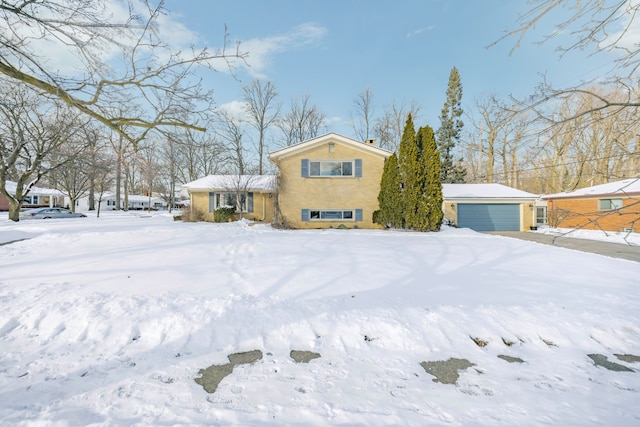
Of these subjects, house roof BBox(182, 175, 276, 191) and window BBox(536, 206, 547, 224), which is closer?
house roof BBox(182, 175, 276, 191)

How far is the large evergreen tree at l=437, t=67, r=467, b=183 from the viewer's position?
28.5 metres

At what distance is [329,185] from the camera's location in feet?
52.7

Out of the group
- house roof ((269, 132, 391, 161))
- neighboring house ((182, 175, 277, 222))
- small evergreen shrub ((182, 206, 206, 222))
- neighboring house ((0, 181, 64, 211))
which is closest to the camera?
house roof ((269, 132, 391, 161))

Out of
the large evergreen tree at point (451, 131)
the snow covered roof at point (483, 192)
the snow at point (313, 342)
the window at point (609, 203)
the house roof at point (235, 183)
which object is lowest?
the snow at point (313, 342)

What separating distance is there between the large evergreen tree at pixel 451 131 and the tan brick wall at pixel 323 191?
16.4m

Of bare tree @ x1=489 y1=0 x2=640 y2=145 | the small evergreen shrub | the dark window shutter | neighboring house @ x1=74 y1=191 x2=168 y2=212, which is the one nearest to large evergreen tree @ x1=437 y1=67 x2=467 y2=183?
the dark window shutter

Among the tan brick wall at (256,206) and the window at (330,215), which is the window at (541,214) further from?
the tan brick wall at (256,206)

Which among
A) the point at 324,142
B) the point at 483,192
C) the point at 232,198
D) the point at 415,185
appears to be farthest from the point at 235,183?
the point at 483,192

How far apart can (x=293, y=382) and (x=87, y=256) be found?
24.3 feet

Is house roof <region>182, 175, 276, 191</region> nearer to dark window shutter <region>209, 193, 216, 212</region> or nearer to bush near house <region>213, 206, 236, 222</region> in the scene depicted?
dark window shutter <region>209, 193, 216, 212</region>

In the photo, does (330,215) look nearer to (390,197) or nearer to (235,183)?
(390,197)

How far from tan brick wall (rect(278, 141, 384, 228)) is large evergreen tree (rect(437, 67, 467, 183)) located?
1640 centimetres

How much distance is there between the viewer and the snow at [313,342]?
2.19m

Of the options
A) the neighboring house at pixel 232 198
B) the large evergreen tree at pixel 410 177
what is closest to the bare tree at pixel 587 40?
the large evergreen tree at pixel 410 177
